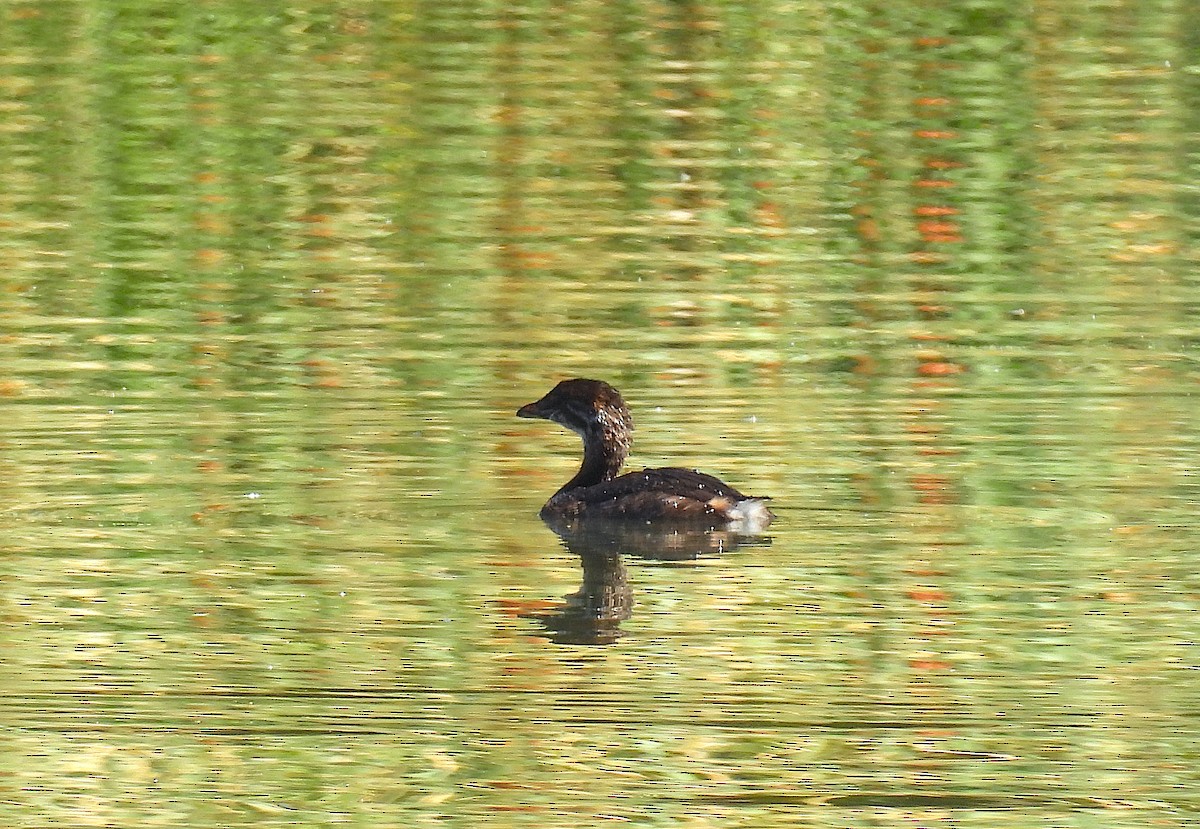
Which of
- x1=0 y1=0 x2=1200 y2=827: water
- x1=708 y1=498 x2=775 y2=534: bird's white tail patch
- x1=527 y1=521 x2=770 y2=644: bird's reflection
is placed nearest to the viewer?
x1=0 y1=0 x2=1200 y2=827: water

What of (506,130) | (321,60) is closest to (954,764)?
(506,130)

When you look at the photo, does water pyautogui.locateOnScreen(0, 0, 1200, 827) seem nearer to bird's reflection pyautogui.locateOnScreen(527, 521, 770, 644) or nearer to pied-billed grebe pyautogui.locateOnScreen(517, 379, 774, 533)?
bird's reflection pyautogui.locateOnScreen(527, 521, 770, 644)

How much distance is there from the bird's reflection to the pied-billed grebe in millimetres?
57

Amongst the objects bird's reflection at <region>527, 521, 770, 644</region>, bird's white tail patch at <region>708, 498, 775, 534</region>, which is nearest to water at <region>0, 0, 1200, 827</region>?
bird's reflection at <region>527, 521, 770, 644</region>

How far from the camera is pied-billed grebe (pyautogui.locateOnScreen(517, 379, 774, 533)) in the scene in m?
11.3

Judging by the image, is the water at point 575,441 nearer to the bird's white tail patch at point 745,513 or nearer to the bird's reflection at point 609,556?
the bird's reflection at point 609,556

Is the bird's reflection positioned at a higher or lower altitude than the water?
lower

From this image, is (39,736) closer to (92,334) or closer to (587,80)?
(92,334)

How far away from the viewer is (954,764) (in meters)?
8.24

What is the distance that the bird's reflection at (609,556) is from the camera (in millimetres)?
9961

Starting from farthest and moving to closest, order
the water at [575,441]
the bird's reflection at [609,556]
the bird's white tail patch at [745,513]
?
1. the bird's white tail patch at [745,513]
2. the bird's reflection at [609,556]
3. the water at [575,441]

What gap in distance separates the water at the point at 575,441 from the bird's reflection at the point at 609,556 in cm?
4

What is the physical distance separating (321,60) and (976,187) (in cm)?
823

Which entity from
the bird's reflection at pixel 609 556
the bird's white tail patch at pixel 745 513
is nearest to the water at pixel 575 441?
the bird's reflection at pixel 609 556
